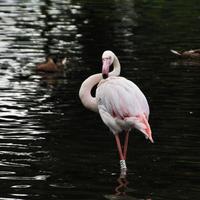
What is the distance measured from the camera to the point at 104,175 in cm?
1107

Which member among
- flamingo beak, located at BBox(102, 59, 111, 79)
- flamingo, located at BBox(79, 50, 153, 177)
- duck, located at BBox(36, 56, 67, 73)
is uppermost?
flamingo beak, located at BBox(102, 59, 111, 79)

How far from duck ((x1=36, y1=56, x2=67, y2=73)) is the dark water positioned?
0.68 ft

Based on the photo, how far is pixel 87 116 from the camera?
1535 cm

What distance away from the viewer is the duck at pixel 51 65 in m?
20.9

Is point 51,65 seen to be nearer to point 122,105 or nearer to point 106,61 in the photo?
point 106,61

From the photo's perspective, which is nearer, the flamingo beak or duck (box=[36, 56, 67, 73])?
the flamingo beak

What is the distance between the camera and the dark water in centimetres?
1067

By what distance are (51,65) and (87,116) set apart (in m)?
5.81

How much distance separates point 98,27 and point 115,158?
19699 millimetres

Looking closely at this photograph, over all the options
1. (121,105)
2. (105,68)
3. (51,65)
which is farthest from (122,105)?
(51,65)

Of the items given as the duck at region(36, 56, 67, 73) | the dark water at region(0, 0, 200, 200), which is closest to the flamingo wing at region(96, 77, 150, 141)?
the dark water at region(0, 0, 200, 200)

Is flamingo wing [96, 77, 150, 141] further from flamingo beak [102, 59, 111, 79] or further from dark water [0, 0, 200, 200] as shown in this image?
dark water [0, 0, 200, 200]

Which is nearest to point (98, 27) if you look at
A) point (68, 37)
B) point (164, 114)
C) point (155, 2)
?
point (68, 37)

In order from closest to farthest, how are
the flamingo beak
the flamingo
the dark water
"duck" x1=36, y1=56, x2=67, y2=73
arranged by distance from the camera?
the dark water < the flamingo < the flamingo beak < "duck" x1=36, y1=56, x2=67, y2=73
